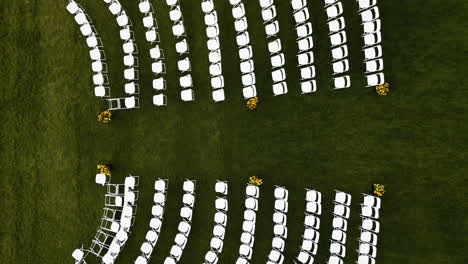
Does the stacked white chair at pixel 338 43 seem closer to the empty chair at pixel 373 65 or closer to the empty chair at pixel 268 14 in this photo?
the empty chair at pixel 373 65

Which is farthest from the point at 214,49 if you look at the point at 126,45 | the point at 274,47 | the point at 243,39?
the point at 126,45

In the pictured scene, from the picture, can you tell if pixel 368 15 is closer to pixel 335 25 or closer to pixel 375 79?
pixel 335 25

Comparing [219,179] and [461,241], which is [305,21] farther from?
[461,241]

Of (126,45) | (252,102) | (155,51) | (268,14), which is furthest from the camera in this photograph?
(126,45)

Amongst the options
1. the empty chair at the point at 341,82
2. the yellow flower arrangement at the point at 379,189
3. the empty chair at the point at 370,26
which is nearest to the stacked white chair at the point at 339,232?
the yellow flower arrangement at the point at 379,189

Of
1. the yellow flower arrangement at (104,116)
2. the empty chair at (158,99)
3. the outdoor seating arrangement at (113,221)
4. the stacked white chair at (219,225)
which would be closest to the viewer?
the stacked white chair at (219,225)
